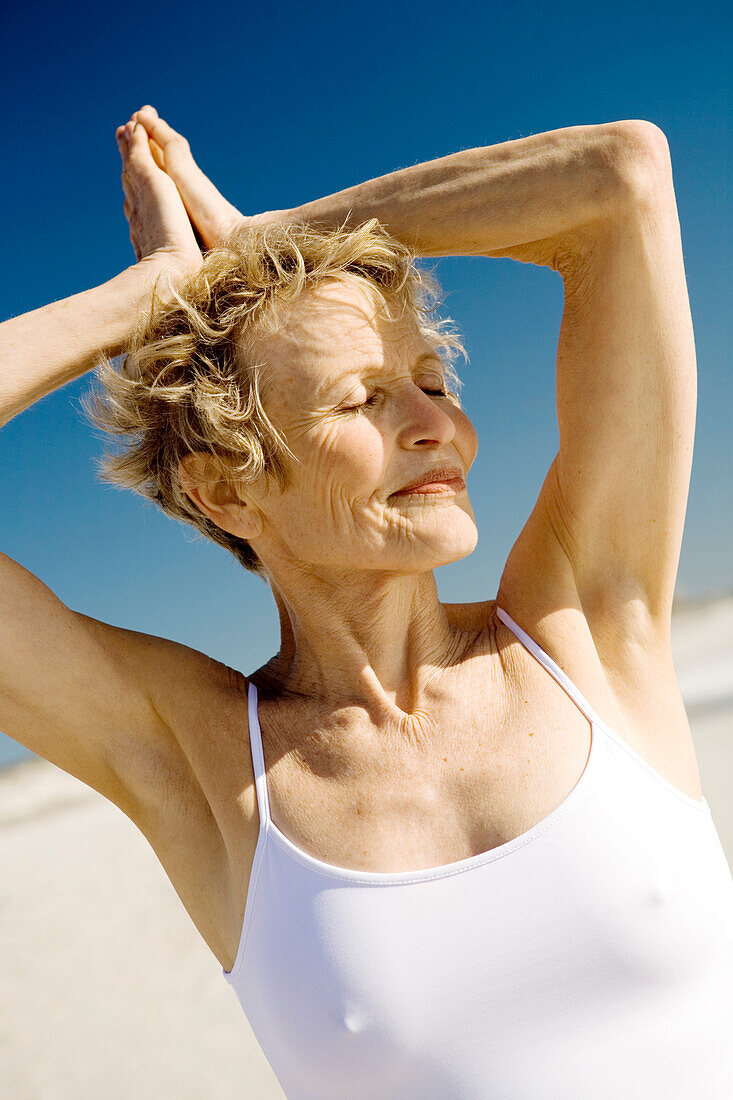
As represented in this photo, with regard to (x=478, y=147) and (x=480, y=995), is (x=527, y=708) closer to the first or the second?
(x=480, y=995)

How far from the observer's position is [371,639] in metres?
1.98

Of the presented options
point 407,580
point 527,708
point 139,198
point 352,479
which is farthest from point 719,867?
point 139,198

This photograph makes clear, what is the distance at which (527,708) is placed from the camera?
1.77 meters

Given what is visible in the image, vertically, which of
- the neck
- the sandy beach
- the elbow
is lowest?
the sandy beach

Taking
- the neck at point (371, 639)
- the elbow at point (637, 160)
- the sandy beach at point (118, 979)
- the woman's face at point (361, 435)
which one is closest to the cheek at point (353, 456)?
the woman's face at point (361, 435)

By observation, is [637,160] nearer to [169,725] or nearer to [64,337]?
[64,337]

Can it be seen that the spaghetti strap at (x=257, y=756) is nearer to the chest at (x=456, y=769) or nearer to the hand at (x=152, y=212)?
the chest at (x=456, y=769)

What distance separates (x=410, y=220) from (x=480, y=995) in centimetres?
150

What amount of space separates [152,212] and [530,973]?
1.87m

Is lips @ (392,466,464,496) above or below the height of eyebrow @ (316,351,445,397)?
below

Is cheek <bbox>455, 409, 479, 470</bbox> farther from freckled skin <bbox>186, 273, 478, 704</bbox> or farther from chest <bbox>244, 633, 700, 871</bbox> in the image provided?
chest <bbox>244, 633, 700, 871</bbox>

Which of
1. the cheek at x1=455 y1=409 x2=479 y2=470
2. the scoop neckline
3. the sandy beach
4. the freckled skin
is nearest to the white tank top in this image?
the scoop neckline

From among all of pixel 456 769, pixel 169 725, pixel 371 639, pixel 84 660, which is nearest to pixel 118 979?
pixel 169 725

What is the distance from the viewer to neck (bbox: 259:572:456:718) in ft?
6.37
